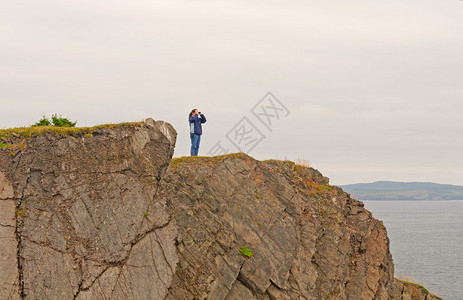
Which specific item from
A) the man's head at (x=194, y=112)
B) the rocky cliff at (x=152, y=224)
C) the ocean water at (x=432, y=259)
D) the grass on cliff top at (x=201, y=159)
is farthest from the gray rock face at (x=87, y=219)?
the ocean water at (x=432, y=259)

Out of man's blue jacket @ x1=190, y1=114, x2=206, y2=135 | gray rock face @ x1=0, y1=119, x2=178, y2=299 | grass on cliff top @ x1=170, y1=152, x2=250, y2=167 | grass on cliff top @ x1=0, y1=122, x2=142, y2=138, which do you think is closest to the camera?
gray rock face @ x1=0, y1=119, x2=178, y2=299

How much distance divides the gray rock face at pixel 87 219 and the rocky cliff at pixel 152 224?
0.04 metres

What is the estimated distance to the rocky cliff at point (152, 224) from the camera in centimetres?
1861

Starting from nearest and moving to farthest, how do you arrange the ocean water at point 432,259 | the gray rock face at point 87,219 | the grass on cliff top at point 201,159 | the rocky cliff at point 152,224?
the gray rock face at point 87,219
the rocky cliff at point 152,224
the grass on cliff top at point 201,159
the ocean water at point 432,259

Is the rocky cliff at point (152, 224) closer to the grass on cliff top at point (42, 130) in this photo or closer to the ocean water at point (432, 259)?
the grass on cliff top at point (42, 130)

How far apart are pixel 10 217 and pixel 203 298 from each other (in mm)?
9259

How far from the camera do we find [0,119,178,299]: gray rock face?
18281 millimetres

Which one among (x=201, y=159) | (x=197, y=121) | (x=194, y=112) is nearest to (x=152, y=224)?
(x=201, y=159)

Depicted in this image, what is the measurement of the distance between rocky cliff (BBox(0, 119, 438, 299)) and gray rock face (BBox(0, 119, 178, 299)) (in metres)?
0.04

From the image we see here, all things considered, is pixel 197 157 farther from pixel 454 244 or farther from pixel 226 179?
pixel 454 244

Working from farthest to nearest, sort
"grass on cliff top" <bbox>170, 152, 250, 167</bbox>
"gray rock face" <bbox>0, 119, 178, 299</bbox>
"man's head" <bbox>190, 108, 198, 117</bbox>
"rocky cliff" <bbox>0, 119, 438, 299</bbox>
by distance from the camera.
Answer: "man's head" <bbox>190, 108, 198, 117</bbox>, "grass on cliff top" <bbox>170, 152, 250, 167</bbox>, "rocky cliff" <bbox>0, 119, 438, 299</bbox>, "gray rock face" <bbox>0, 119, 178, 299</bbox>

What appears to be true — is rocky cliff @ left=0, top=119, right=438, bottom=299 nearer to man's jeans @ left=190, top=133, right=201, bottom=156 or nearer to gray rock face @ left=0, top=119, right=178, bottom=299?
gray rock face @ left=0, top=119, right=178, bottom=299

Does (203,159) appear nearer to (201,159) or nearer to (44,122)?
(201,159)

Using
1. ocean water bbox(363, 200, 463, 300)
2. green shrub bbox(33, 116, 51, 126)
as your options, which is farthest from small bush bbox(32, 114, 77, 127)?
ocean water bbox(363, 200, 463, 300)
